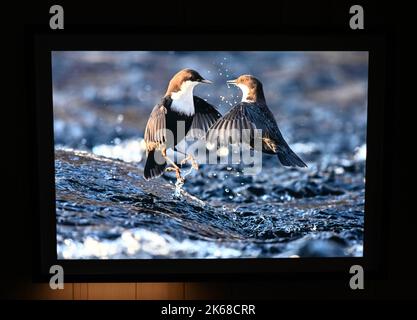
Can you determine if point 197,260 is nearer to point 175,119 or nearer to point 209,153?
point 209,153

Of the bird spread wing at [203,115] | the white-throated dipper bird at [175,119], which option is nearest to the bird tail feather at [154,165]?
the white-throated dipper bird at [175,119]

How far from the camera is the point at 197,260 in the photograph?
2.28 m

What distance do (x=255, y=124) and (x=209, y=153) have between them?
24 centimetres

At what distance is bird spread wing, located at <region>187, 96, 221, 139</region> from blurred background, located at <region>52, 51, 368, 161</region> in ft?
0.09

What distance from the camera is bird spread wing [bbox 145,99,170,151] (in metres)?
2.27

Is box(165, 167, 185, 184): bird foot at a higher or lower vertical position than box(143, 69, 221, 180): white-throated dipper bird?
lower

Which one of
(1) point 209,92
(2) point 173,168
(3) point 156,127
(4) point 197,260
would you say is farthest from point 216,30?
(4) point 197,260

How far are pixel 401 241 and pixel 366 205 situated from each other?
254 millimetres

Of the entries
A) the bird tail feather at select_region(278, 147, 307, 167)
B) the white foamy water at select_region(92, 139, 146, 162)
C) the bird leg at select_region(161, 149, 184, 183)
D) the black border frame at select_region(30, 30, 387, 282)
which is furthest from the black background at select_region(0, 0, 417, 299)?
the bird leg at select_region(161, 149, 184, 183)

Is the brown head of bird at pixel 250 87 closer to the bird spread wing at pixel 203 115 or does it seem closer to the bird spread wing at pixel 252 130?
the bird spread wing at pixel 252 130

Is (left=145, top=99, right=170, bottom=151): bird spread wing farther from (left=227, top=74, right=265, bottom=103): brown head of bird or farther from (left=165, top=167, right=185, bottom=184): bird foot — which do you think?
(left=227, top=74, right=265, bottom=103): brown head of bird

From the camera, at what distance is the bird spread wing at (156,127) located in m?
2.27

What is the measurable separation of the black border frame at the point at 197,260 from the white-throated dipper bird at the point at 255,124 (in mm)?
218

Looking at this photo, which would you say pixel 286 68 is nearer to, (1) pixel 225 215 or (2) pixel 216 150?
(2) pixel 216 150
